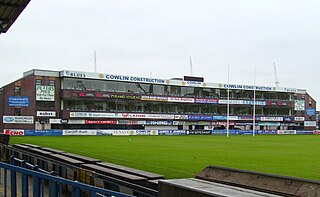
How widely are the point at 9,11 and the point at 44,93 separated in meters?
63.8

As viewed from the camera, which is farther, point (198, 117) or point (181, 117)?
point (198, 117)

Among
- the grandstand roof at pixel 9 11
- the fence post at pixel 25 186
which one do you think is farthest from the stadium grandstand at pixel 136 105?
the fence post at pixel 25 186

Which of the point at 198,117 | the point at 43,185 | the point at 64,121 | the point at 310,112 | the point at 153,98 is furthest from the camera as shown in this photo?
the point at 310,112

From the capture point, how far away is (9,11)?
602 inches

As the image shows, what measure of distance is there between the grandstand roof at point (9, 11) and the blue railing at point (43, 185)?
7095 mm

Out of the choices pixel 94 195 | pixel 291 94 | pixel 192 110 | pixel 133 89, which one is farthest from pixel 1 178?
pixel 291 94

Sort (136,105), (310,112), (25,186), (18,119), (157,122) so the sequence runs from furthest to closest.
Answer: (310,112) → (157,122) → (136,105) → (18,119) → (25,186)

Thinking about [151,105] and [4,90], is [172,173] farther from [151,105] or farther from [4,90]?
[151,105]

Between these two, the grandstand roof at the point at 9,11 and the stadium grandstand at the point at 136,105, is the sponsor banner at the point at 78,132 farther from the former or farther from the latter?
the grandstand roof at the point at 9,11

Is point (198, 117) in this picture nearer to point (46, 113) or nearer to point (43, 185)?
point (46, 113)

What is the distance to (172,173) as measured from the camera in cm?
1884

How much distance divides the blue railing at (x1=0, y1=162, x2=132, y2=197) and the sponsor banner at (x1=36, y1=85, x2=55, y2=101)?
6900 cm

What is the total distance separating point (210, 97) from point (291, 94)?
1058 inches

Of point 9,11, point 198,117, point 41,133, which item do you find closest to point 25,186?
point 9,11
